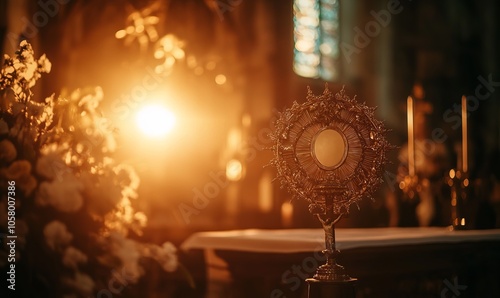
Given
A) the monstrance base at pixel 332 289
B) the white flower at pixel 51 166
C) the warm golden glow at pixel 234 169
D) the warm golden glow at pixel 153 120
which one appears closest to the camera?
the white flower at pixel 51 166

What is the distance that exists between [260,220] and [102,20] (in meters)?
4.56

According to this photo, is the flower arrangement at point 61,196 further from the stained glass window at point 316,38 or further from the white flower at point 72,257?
the stained glass window at point 316,38

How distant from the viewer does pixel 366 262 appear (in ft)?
13.3

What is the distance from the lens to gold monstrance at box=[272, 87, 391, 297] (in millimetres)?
3471

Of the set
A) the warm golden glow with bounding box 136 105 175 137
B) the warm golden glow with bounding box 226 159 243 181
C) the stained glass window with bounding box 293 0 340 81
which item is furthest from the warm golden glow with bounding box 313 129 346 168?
the stained glass window with bounding box 293 0 340 81

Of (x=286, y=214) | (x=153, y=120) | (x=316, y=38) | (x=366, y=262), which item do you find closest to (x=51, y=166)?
(x=366, y=262)

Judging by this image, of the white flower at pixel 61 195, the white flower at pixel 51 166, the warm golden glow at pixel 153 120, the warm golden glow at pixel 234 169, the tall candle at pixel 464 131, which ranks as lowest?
the white flower at pixel 61 195

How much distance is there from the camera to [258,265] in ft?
14.4

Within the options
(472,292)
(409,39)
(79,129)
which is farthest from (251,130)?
(79,129)

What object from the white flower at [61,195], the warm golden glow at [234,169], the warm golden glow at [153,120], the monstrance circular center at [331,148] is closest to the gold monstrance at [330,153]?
the monstrance circular center at [331,148]

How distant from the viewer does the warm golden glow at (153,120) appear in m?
9.92

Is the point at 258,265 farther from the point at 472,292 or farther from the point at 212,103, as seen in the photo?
the point at 212,103

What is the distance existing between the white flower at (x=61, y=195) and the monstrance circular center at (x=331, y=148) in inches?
51.0

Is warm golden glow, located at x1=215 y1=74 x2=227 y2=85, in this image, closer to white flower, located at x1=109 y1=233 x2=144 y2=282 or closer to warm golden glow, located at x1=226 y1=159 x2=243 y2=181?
warm golden glow, located at x1=226 y1=159 x2=243 y2=181
